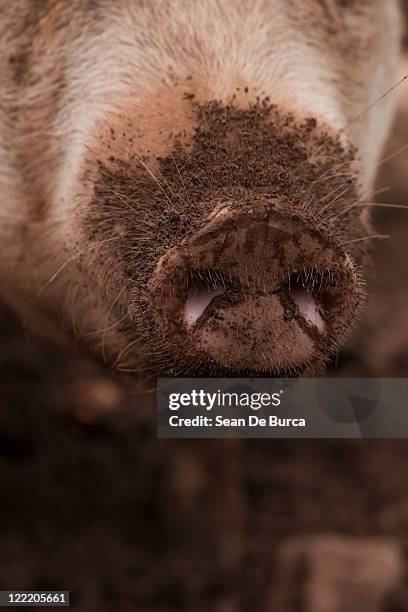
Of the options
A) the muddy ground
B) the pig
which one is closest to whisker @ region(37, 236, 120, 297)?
the pig

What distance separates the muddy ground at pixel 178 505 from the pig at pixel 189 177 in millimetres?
832

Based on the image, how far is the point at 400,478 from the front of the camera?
117 inches

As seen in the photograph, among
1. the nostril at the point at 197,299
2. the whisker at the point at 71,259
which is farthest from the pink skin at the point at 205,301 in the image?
the whisker at the point at 71,259

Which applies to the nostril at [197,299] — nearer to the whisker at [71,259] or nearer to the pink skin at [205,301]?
the pink skin at [205,301]

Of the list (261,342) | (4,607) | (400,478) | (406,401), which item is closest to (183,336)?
(261,342)

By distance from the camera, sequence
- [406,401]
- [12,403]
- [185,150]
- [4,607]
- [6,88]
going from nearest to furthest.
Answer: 1. [185,150]
2. [6,88]
3. [406,401]
4. [4,607]
5. [12,403]

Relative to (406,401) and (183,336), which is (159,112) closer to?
(183,336)

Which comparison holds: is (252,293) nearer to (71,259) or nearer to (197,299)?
(197,299)

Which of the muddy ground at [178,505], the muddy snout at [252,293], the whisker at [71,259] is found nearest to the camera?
the muddy snout at [252,293]

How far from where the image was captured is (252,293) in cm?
148

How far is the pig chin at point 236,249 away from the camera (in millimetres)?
1451

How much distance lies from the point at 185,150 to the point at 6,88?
1.77ft

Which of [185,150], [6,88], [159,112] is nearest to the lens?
[185,150]

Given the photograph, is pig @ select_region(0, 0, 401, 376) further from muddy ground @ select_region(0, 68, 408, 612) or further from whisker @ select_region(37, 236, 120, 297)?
muddy ground @ select_region(0, 68, 408, 612)
